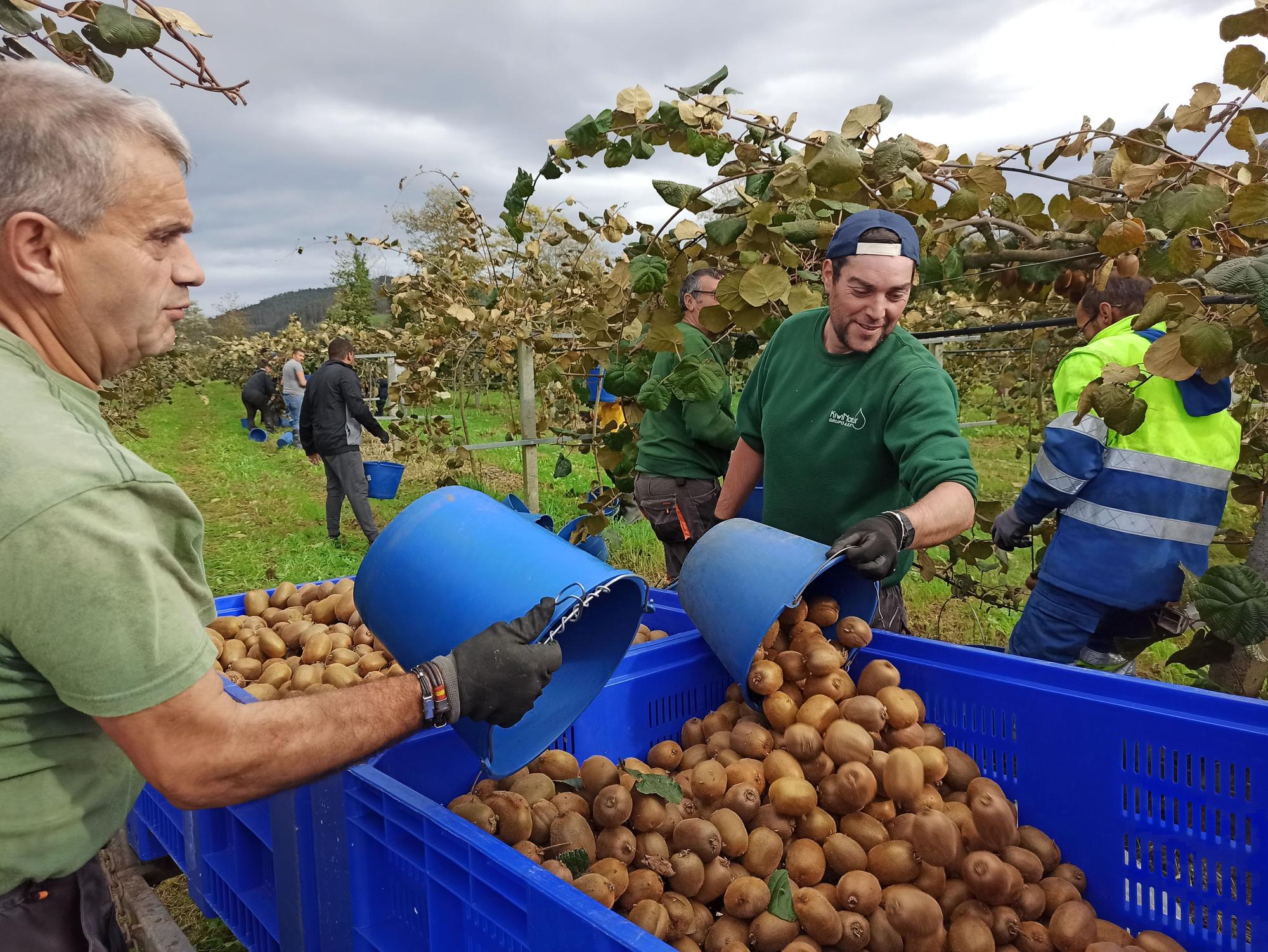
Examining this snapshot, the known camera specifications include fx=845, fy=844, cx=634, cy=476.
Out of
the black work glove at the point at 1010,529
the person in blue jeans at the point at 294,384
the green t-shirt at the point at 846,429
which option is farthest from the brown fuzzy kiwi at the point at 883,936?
the person in blue jeans at the point at 294,384

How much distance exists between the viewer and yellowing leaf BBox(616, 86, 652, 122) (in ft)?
8.85

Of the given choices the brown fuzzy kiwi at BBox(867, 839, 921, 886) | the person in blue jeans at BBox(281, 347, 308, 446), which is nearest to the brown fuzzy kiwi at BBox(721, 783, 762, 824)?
the brown fuzzy kiwi at BBox(867, 839, 921, 886)

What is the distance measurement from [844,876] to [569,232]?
132 inches

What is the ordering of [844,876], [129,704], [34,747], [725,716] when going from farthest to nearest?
[725,716] < [844,876] < [34,747] < [129,704]

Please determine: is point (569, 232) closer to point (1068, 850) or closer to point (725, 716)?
point (725, 716)

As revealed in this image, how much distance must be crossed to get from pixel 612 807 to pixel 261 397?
1839 cm

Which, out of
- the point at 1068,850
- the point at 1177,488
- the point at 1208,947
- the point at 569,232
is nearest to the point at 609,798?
the point at 1068,850

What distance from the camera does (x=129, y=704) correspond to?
90cm

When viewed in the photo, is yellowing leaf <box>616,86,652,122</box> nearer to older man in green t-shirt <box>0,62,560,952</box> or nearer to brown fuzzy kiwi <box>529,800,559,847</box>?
older man in green t-shirt <box>0,62,560,952</box>

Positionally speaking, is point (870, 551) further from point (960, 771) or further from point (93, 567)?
point (93, 567)

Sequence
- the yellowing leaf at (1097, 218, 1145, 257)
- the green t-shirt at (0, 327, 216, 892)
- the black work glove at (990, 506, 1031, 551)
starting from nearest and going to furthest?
the green t-shirt at (0, 327, 216, 892), the yellowing leaf at (1097, 218, 1145, 257), the black work glove at (990, 506, 1031, 551)

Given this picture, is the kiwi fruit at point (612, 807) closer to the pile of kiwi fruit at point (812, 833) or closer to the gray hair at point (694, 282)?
the pile of kiwi fruit at point (812, 833)

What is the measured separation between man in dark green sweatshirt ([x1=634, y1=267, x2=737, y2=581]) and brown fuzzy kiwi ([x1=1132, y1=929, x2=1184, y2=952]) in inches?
103

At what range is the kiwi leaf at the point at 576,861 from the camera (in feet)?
4.89
